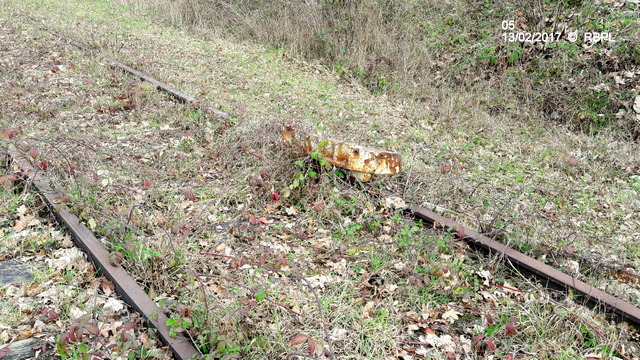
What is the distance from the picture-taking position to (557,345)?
10.7ft

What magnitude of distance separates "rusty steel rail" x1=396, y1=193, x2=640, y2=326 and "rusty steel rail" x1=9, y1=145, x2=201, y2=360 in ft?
8.43

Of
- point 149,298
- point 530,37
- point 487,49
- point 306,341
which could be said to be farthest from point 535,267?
point 530,37

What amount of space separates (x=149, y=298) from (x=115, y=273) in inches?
15.3

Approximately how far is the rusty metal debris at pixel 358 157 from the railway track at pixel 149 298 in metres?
0.32

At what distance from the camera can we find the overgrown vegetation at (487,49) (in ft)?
28.4

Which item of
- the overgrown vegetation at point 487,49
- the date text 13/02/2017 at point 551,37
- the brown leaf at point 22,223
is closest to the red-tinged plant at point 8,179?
the brown leaf at point 22,223

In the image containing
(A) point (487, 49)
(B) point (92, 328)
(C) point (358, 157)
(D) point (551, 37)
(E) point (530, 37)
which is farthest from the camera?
(A) point (487, 49)

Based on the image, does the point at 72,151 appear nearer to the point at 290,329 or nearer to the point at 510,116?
the point at 290,329

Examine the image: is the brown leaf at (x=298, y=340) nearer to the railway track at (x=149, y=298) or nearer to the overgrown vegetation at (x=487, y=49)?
the railway track at (x=149, y=298)

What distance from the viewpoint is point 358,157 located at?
15.7 feet

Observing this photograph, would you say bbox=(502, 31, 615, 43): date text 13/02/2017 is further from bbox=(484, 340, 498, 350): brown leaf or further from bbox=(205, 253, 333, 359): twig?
bbox=(205, 253, 333, 359): twig

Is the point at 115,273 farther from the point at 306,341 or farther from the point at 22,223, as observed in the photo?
the point at 306,341

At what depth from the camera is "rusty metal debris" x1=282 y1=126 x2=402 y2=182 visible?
4.76 meters

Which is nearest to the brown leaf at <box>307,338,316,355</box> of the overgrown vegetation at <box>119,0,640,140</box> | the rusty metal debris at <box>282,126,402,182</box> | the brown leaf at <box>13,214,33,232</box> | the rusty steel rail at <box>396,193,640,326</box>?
the rusty steel rail at <box>396,193,640,326</box>
